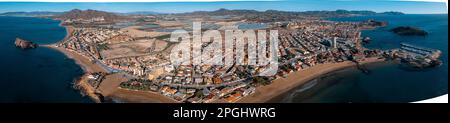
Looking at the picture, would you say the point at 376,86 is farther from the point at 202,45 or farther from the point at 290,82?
the point at 202,45

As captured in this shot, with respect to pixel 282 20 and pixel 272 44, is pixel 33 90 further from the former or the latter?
pixel 282 20

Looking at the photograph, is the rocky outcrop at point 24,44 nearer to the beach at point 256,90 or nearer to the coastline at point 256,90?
the coastline at point 256,90

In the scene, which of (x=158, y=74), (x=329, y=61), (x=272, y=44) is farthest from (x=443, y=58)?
(x=158, y=74)

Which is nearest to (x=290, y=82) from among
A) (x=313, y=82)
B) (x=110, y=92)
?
(x=313, y=82)

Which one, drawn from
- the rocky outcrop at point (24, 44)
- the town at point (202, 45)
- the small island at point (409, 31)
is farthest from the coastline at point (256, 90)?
the small island at point (409, 31)

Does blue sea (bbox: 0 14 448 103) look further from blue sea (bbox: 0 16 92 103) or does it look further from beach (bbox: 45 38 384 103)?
beach (bbox: 45 38 384 103)

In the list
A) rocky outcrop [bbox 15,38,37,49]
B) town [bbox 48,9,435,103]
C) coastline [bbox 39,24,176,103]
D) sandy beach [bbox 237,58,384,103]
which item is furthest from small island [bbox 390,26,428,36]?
rocky outcrop [bbox 15,38,37,49]
